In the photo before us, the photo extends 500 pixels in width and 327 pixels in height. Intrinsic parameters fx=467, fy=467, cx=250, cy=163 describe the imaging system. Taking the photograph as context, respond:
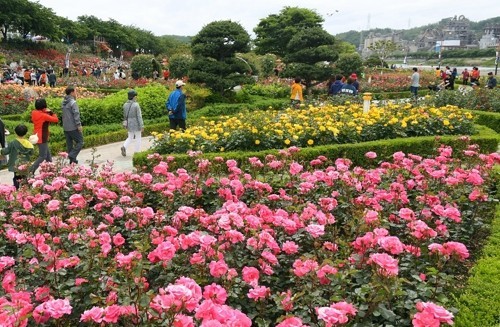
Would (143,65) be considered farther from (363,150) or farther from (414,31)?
(414,31)

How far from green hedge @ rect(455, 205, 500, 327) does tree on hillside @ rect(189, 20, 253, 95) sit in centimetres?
1322

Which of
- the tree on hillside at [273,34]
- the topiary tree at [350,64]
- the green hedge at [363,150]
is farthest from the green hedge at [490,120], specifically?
the tree on hillside at [273,34]

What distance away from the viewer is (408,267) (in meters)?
3.00

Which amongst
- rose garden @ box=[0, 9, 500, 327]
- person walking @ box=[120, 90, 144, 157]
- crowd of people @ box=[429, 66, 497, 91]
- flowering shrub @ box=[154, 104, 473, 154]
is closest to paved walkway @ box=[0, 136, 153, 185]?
person walking @ box=[120, 90, 144, 157]

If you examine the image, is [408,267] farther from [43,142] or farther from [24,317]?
[43,142]

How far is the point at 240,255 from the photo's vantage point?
9.86 ft

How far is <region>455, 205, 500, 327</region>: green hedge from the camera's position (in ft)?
8.66

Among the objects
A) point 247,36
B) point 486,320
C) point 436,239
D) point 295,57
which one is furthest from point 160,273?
point 295,57

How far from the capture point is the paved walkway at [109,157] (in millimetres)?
7799

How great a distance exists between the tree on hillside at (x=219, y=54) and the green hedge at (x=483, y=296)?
13.2 meters

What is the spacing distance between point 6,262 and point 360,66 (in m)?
27.6

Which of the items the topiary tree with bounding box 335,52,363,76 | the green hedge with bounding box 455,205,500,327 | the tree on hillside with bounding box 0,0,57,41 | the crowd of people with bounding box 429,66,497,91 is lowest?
the green hedge with bounding box 455,205,500,327

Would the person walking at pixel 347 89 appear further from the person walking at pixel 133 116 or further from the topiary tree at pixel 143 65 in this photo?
the topiary tree at pixel 143 65

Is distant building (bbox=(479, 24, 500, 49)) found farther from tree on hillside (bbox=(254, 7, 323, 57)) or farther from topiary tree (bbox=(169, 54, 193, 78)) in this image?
topiary tree (bbox=(169, 54, 193, 78))
